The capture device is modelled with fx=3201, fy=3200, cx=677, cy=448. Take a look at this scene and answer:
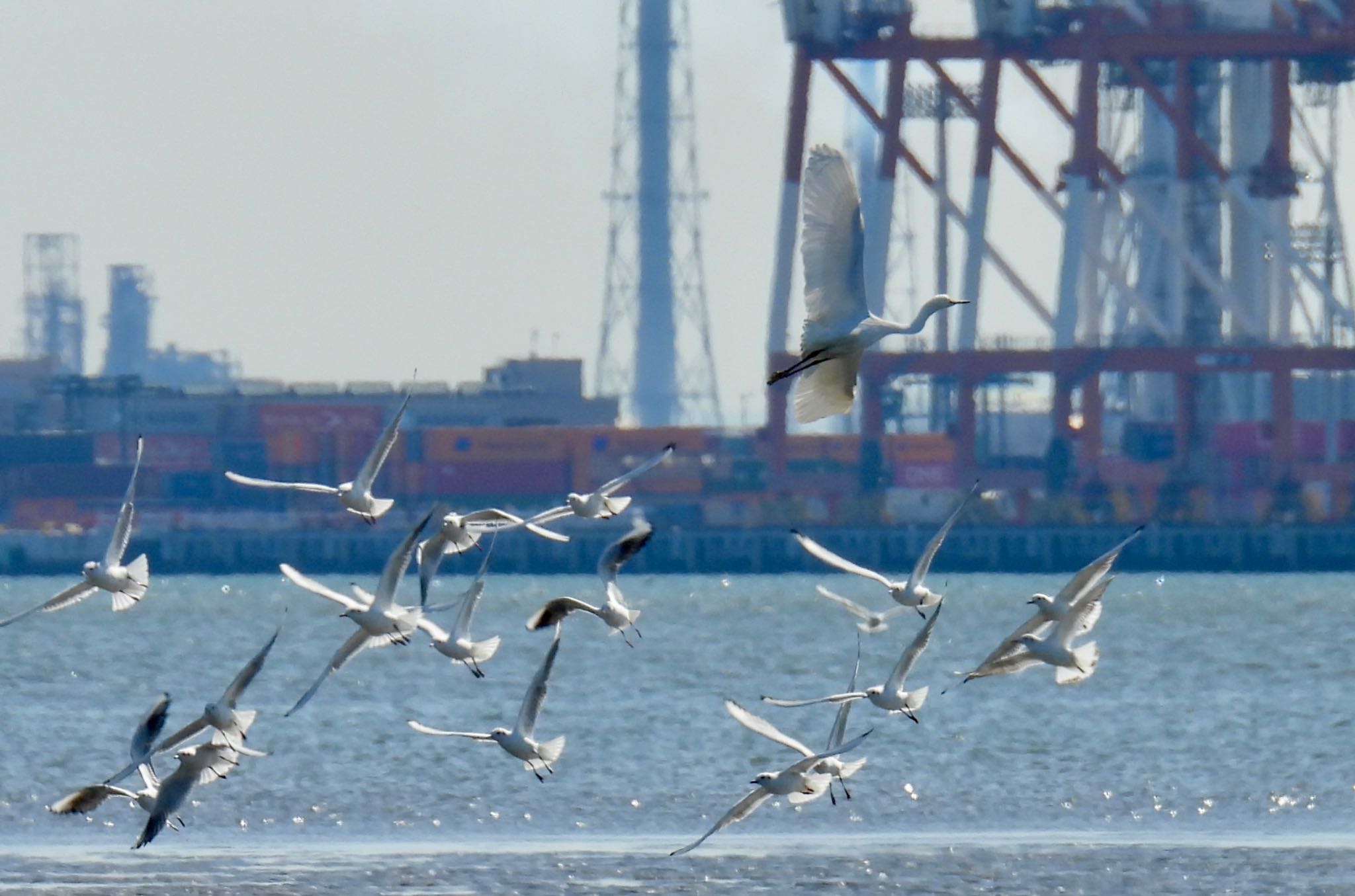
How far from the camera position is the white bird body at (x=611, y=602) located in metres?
27.5

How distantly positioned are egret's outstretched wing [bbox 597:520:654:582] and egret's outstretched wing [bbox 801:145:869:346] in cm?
368

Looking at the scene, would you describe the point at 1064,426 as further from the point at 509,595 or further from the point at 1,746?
the point at 1,746

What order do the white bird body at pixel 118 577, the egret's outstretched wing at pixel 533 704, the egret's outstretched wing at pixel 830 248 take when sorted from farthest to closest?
1. the white bird body at pixel 118 577
2. the egret's outstretched wing at pixel 533 704
3. the egret's outstretched wing at pixel 830 248

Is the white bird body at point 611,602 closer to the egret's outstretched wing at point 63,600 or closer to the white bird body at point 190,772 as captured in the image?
the white bird body at point 190,772

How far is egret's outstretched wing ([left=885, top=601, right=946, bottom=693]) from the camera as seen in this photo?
27.3 meters

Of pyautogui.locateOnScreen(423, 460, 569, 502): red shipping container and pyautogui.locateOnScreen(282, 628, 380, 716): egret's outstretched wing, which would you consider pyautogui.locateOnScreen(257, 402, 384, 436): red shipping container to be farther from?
pyautogui.locateOnScreen(282, 628, 380, 716): egret's outstretched wing

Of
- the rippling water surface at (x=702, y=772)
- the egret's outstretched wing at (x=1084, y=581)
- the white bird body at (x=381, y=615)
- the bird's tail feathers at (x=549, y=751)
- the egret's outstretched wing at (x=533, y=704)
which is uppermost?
the egret's outstretched wing at (x=1084, y=581)

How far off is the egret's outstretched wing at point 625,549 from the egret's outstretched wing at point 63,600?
4849mm

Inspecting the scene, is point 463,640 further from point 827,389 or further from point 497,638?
point 827,389

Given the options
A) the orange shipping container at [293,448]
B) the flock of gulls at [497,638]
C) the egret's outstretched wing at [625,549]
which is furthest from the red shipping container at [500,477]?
the egret's outstretched wing at [625,549]

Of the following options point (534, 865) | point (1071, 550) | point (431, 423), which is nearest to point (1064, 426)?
point (1071, 550)

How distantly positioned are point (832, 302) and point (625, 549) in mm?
4791

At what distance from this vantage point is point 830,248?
23.3 meters

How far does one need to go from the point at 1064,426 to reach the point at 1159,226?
525 inches
